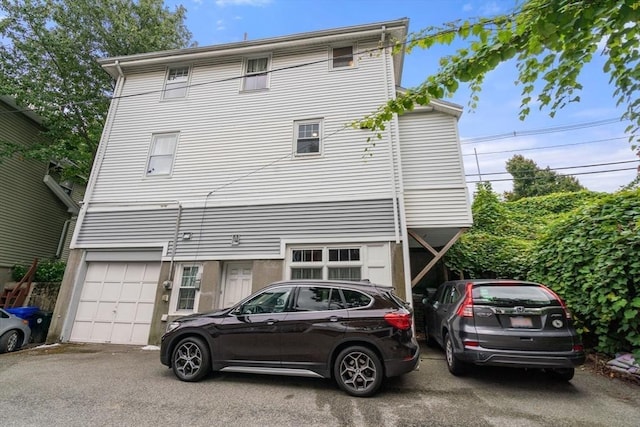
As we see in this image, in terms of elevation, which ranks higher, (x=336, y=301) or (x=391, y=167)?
(x=391, y=167)

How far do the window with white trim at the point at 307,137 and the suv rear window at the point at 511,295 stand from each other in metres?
5.68

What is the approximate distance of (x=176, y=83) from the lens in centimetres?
1021

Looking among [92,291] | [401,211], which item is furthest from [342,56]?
[92,291]

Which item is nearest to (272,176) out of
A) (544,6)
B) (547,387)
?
(544,6)

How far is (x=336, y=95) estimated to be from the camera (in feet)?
29.2

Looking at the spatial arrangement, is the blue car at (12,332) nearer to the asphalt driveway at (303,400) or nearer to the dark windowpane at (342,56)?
the asphalt driveway at (303,400)

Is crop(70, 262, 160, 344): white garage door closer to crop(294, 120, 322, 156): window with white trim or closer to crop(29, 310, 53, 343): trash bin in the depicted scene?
crop(29, 310, 53, 343): trash bin

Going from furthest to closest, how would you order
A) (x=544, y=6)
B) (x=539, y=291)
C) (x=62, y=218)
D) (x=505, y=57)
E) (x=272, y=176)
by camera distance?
1. (x=62, y=218)
2. (x=272, y=176)
3. (x=539, y=291)
4. (x=505, y=57)
5. (x=544, y=6)

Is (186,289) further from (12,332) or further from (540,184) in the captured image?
(540,184)

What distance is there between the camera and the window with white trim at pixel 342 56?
30.2 feet

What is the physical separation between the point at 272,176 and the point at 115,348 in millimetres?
6205

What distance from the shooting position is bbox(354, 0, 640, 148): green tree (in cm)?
286

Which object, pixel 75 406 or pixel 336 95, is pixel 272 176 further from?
pixel 75 406

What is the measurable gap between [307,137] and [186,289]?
223 inches
